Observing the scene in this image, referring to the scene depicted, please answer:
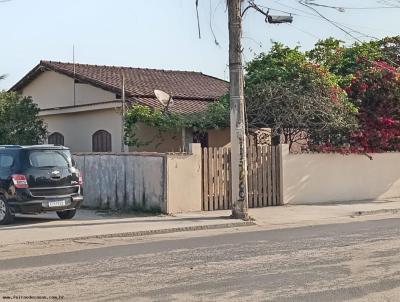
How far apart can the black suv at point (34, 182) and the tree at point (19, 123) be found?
29.4 feet

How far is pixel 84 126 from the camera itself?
23812 millimetres

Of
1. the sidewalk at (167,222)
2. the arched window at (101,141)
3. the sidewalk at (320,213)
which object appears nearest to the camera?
the sidewalk at (167,222)

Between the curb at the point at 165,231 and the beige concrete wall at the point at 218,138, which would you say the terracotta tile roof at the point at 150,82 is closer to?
the beige concrete wall at the point at 218,138

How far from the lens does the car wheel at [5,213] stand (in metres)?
13.8

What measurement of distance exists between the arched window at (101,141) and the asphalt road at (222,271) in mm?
11236

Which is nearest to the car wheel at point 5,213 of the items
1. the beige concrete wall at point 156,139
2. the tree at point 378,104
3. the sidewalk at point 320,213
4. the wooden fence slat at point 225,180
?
the sidewalk at point 320,213

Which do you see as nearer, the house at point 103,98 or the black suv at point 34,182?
the black suv at point 34,182

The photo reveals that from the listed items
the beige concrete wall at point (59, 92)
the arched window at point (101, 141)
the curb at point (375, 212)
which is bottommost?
the curb at point (375, 212)

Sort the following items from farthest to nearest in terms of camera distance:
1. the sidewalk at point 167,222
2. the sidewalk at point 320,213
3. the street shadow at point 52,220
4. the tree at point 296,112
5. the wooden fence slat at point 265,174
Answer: the tree at point 296,112
the wooden fence slat at point 265,174
the sidewalk at point 320,213
the street shadow at point 52,220
the sidewalk at point 167,222

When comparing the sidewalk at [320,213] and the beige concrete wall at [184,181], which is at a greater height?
the beige concrete wall at [184,181]

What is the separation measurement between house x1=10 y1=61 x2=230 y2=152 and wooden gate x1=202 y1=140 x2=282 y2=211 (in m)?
3.51

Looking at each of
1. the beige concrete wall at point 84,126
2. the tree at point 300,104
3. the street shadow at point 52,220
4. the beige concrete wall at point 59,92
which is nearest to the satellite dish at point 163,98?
the beige concrete wall at point 84,126

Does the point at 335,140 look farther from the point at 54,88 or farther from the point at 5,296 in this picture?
the point at 5,296

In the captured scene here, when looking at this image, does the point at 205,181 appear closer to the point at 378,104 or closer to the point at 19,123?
the point at 378,104
